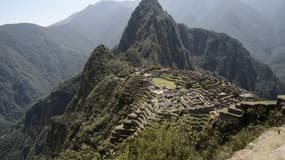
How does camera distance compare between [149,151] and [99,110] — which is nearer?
[149,151]

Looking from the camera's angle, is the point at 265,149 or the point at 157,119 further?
the point at 157,119

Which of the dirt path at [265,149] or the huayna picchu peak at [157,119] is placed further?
the huayna picchu peak at [157,119]

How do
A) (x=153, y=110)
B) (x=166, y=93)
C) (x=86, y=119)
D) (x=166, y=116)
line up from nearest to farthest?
1. (x=166, y=116)
2. (x=153, y=110)
3. (x=166, y=93)
4. (x=86, y=119)

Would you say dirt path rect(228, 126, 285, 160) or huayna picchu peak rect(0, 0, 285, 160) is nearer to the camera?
dirt path rect(228, 126, 285, 160)

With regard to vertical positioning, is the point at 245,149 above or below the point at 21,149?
above

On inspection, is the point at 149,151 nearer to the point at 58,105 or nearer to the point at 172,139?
the point at 172,139

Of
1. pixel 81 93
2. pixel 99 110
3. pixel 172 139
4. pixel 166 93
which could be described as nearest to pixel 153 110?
pixel 166 93

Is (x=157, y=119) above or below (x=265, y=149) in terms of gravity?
below

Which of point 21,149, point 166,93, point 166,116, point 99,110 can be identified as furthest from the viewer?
point 21,149
